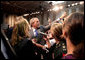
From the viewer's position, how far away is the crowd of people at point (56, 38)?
1.76 feet

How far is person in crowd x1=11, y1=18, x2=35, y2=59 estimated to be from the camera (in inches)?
48.4

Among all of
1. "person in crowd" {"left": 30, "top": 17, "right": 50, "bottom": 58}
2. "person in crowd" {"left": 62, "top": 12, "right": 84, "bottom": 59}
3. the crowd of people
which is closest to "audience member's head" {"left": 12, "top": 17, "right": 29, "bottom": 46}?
the crowd of people

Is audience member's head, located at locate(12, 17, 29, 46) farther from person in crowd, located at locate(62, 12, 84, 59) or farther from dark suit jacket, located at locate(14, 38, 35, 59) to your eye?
person in crowd, located at locate(62, 12, 84, 59)

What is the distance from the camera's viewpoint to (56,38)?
1.33m

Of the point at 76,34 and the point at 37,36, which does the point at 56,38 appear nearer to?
the point at 76,34

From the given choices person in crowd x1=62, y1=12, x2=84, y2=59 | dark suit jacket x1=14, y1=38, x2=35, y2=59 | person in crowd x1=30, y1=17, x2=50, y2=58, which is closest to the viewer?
person in crowd x1=62, y1=12, x2=84, y2=59

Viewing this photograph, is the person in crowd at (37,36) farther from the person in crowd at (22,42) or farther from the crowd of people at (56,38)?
the person in crowd at (22,42)

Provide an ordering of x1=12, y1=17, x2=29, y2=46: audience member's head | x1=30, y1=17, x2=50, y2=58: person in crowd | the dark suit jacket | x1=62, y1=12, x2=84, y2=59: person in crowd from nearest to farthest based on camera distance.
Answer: x1=62, y1=12, x2=84, y2=59: person in crowd → the dark suit jacket → x1=12, y1=17, x2=29, y2=46: audience member's head → x1=30, y1=17, x2=50, y2=58: person in crowd

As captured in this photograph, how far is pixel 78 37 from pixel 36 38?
1.80 m

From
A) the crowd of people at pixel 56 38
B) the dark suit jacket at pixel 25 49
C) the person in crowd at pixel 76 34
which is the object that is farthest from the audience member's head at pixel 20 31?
the person in crowd at pixel 76 34

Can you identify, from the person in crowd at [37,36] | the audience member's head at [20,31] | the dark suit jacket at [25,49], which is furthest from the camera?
the person in crowd at [37,36]

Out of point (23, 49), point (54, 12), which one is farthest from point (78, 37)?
point (54, 12)

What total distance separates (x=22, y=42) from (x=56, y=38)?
0.43 metres

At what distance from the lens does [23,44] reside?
1.25 metres
